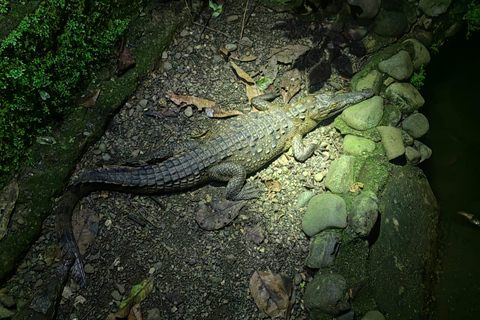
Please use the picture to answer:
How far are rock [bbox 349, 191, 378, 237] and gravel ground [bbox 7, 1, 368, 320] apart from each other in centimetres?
49

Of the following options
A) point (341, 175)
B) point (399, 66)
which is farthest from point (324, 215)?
point (399, 66)

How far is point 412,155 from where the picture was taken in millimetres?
3768

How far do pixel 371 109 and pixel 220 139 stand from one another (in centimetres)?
176

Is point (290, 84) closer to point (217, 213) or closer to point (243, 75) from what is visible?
point (243, 75)

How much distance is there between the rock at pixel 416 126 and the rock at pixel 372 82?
512mm

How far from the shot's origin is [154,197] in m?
3.55

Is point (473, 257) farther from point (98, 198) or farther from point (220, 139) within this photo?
point (98, 198)

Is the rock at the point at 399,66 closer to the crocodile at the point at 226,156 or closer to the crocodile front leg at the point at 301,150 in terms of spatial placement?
the crocodile at the point at 226,156

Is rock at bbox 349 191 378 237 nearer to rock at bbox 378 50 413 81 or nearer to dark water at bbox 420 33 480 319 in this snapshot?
dark water at bbox 420 33 480 319

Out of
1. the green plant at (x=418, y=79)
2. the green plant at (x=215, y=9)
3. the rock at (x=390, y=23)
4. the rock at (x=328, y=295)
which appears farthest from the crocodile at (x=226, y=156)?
the green plant at (x=215, y=9)

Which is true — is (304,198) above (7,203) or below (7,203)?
below

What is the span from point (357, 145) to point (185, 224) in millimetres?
2033

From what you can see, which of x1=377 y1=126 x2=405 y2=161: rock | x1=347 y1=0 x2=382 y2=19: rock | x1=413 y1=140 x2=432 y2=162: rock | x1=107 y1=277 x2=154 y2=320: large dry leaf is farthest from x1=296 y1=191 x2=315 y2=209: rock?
x1=347 y1=0 x2=382 y2=19: rock

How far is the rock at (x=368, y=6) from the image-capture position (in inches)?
175
